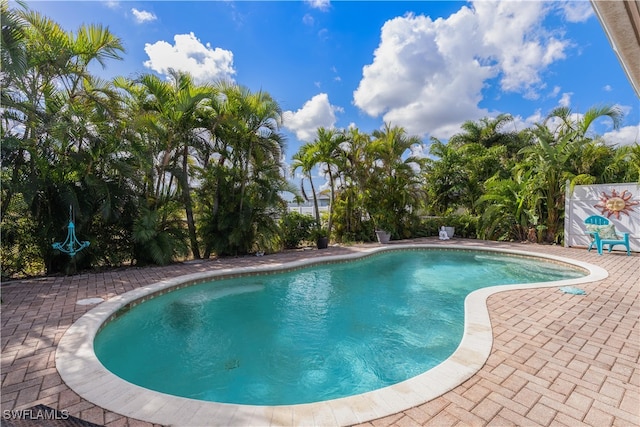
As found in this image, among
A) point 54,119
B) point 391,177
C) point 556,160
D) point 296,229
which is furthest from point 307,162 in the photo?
point 556,160

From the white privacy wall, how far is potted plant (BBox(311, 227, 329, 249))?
9530 millimetres

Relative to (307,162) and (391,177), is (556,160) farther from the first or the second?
(307,162)

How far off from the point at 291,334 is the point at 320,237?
22.8ft

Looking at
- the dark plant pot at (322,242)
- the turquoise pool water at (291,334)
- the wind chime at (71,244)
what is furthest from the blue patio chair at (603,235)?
the wind chime at (71,244)

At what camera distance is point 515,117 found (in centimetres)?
1814

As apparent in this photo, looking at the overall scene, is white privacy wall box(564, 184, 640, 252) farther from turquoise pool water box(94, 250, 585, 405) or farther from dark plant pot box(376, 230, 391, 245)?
dark plant pot box(376, 230, 391, 245)

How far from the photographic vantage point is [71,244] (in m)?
6.38

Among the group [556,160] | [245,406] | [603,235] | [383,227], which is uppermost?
[556,160]

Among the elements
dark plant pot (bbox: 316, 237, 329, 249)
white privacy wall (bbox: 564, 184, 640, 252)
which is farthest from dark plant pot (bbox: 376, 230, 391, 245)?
white privacy wall (bbox: 564, 184, 640, 252)

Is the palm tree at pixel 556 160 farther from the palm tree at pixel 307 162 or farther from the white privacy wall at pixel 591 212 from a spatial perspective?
the palm tree at pixel 307 162

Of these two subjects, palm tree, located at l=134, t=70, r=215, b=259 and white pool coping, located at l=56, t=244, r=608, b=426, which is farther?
palm tree, located at l=134, t=70, r=215, b=259

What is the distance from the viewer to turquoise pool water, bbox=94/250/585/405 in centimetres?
358

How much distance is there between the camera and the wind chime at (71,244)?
630cm

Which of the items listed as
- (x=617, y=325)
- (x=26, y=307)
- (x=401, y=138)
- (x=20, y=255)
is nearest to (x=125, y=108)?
(x=20, y=255)
